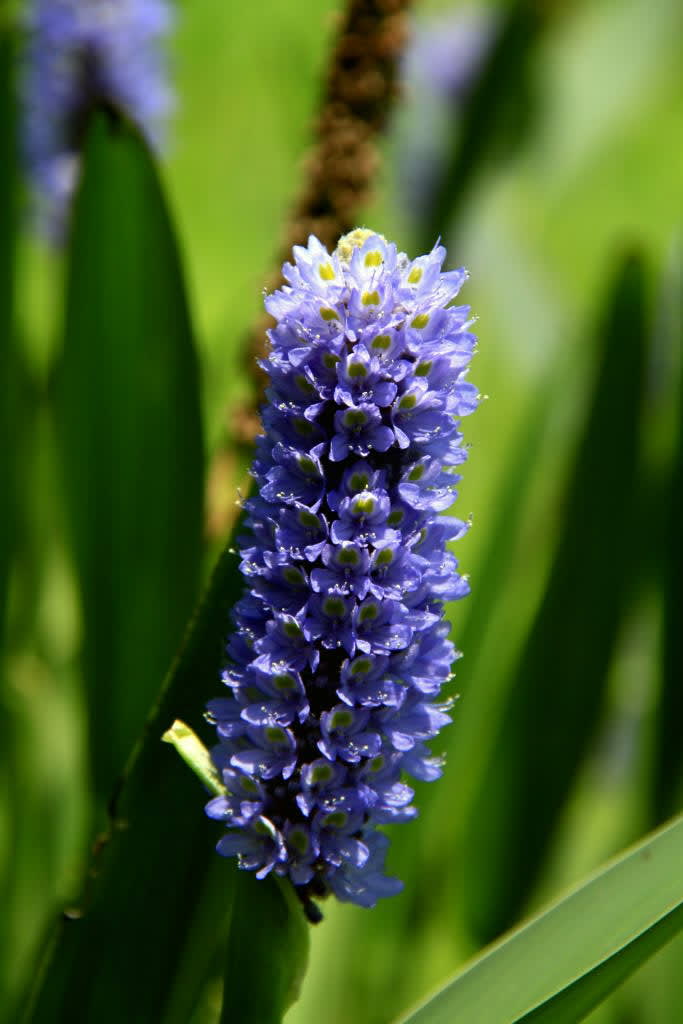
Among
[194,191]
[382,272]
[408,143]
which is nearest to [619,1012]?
[382,272]

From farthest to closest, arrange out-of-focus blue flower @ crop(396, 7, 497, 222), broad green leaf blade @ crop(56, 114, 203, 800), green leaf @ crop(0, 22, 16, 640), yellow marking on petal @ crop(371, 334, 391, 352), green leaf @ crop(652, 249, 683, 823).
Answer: out-of-focus blue flower @ crop(396, 7, 497, 222) → green leaf @ crop(652, 249, 683, 823) → green leaf @ crop(0, 22, 16, 640) → broad green leaf blade @ crop(56, 114, 203, 800) → yellow marking on petal @ crop(371, 334, 391, 352)

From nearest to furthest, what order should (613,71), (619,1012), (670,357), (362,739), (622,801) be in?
1. (362,739)
2. (619,1012)
3. (670,357)
4. (622,801)
5. (613,71)

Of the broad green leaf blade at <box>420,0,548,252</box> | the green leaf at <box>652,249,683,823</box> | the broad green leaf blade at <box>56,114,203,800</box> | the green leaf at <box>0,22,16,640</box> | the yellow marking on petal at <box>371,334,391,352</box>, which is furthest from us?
the broad green leaf blade at <box>420,0,548,252</box>

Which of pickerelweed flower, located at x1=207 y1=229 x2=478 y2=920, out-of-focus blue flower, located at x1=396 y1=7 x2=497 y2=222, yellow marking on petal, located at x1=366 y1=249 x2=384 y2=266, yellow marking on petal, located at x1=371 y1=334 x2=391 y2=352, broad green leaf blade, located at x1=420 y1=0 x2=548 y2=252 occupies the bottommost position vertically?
pickerelweed flower, located at x1=207 y1=229 x2=478 y2=920

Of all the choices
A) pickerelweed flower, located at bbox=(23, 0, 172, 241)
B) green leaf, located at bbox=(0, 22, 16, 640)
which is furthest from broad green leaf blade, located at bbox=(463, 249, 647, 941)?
pickerelweed flower, located at bbox=(23, 0, 172, 241)

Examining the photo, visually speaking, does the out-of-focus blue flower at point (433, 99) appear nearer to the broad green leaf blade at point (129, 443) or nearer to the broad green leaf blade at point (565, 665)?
the broad green leaf blade at point (565, 665)

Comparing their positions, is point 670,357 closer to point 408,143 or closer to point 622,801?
point 622,801

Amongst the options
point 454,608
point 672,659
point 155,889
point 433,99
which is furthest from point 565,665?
point 433,99

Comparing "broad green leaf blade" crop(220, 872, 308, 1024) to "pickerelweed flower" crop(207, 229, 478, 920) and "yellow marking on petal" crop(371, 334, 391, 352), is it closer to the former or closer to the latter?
"pickerelweed flower" crop(207, 229, 478, 920)
